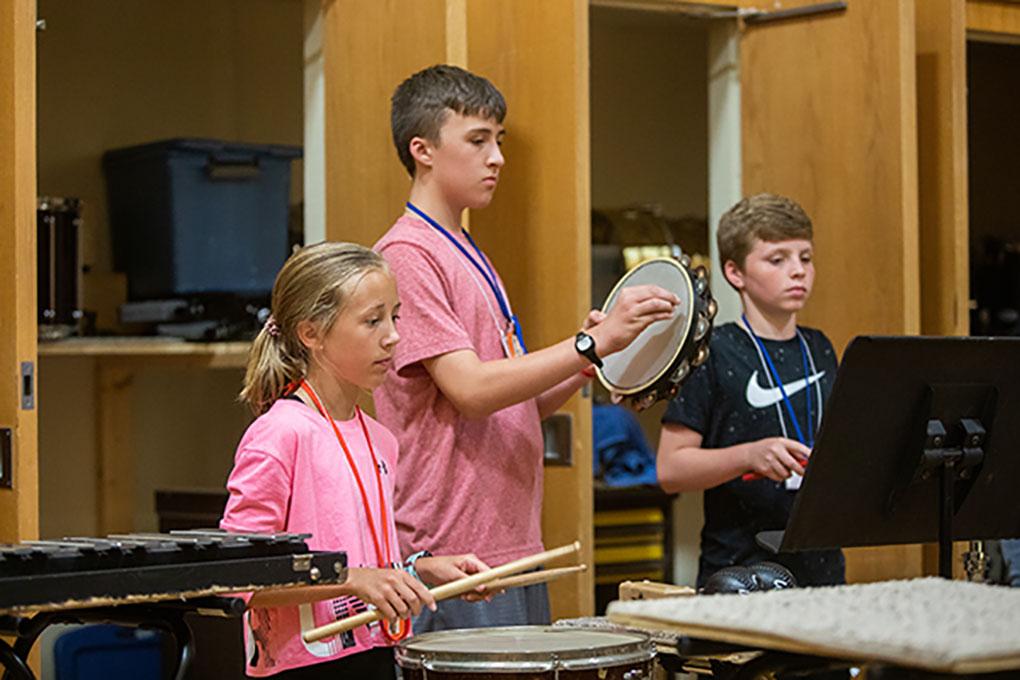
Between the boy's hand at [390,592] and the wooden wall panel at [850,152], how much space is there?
2140 millimetres

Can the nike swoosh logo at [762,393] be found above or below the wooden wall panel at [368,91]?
below

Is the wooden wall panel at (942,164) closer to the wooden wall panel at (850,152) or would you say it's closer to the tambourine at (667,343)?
the wooden wall panel at (850,152)

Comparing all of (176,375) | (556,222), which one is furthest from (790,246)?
(176,375)

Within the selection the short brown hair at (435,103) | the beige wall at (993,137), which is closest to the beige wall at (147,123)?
the short brown hair at (435,103)

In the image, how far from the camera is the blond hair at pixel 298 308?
2797mm

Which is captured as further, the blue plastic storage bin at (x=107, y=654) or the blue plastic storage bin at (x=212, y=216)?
the blue plastic storage bin at (x=212, y=216)

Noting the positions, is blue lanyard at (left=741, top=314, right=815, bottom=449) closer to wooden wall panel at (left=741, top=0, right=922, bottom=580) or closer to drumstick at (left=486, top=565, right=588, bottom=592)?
wooden wall panel at (left=741, top=0, right=922, bottom=580)

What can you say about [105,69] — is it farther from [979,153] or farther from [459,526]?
[979,153]

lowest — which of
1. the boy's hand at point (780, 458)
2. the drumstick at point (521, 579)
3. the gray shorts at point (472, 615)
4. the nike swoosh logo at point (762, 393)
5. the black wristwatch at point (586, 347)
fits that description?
the gray shorts at point (472, 615)

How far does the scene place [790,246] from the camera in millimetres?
3674

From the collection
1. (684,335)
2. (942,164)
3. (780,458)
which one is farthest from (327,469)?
(942,164)

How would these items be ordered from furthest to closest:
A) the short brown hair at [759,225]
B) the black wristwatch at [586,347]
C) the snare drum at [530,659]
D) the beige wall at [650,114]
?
the beige wall at [650,114], the short brown hair at [759,225], the black wristwatch at [586,347], the snare drum at [530,659]

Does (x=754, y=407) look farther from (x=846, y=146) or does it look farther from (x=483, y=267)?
(x=846, y=146)

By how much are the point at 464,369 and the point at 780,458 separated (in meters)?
0.74
